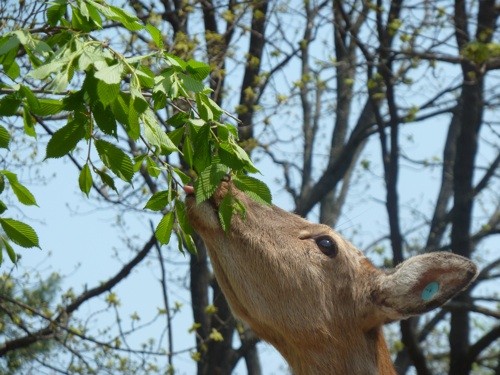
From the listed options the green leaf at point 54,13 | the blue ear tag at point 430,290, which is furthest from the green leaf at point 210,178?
the blue ear tag at point 430,290

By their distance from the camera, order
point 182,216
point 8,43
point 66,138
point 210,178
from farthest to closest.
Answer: point 182,216 < point 210,178 < point 66,138 < point 8,43

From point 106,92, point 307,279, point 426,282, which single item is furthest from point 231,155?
point 426,282

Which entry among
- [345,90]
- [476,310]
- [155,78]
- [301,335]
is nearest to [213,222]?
[301,335]

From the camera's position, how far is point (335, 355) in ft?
22.0

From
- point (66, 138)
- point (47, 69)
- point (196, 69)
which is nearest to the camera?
point (47, 69)

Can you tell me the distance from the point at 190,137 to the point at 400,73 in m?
7.02

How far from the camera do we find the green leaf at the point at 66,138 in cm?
483

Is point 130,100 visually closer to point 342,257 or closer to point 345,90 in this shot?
point 342,257

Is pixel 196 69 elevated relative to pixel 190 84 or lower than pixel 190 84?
elevated

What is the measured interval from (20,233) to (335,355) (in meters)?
2.39

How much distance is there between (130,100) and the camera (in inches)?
183

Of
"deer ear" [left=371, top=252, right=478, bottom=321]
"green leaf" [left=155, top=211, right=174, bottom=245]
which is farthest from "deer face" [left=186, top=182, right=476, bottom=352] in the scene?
"green leaf" [left=155, top=211, right=174, bottom=245]

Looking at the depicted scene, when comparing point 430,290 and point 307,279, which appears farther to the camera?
point 307,279

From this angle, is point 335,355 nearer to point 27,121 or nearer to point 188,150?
point 188,150
